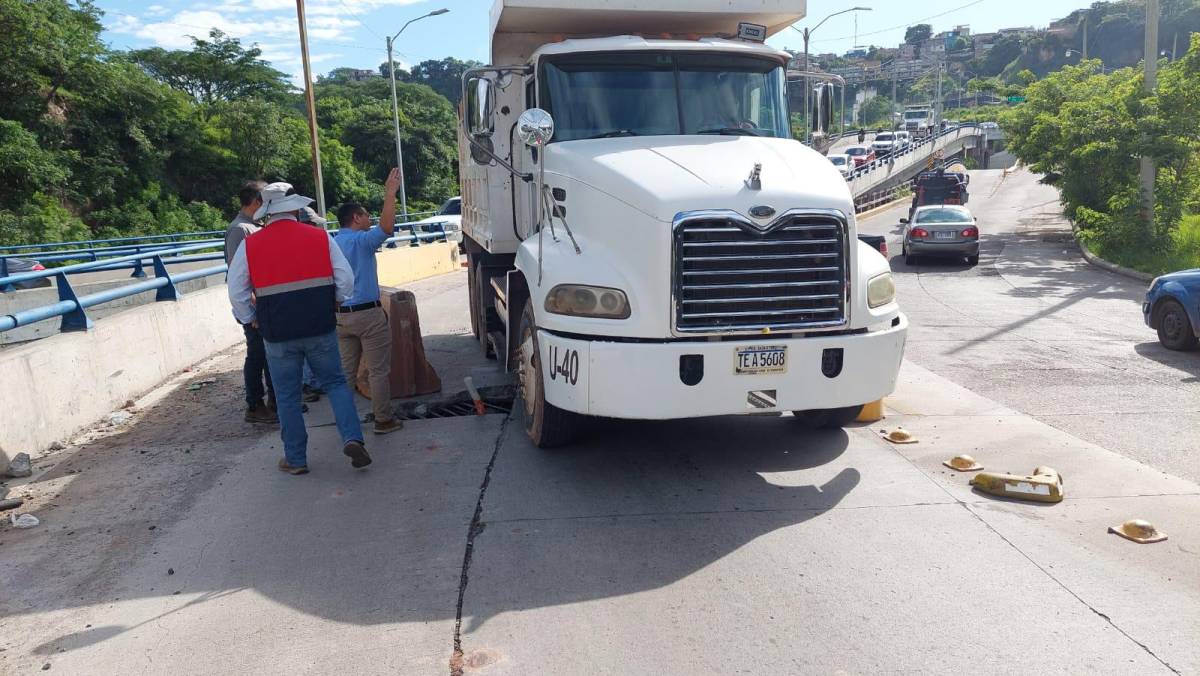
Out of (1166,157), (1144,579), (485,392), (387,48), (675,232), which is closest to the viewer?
(1144,579)

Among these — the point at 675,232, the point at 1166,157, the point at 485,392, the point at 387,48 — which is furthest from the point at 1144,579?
the point at 387,48

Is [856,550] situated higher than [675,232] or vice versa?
[675,232]

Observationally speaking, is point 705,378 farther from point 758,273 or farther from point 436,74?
point 436,74

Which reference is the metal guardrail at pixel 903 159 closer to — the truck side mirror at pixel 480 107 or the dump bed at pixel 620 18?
the dump bed at pixel 620 18

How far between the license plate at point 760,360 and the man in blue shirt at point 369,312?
10.5ft

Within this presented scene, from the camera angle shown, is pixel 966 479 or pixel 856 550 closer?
pixel 856 550

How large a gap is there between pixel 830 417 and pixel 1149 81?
19080 mm

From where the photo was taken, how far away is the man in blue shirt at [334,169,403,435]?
728 centimetres

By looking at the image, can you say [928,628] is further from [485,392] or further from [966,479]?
[485,392]

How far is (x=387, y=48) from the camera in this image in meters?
33.4

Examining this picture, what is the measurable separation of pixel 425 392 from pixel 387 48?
91.1ft

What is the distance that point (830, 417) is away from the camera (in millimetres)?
6957

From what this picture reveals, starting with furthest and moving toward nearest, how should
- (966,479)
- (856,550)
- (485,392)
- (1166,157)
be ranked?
(1166,157) → (485,392) → (966,479) → (856,550)

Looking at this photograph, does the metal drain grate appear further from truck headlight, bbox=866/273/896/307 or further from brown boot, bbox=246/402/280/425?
truck headlight, bbox=866/273/896/307
